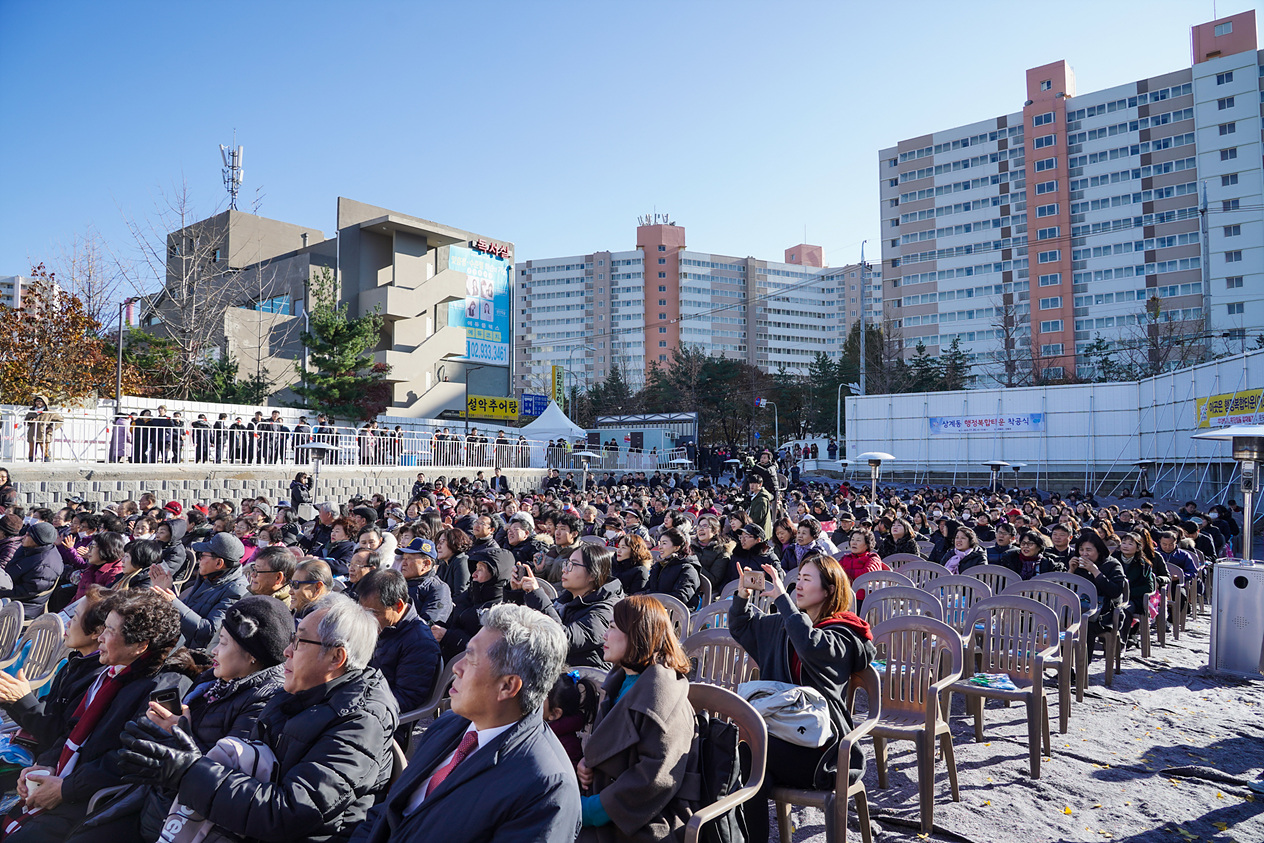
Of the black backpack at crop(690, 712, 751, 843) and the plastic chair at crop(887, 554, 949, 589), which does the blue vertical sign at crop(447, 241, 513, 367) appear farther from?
the black backpack at crop(690, 712, 751, 843)

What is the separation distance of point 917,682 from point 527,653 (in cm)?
291

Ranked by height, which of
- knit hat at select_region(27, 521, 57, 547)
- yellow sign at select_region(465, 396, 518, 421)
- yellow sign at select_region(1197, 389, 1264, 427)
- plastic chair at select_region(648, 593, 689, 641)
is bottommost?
plastic chair at select_region(648, 593, 689, 641)

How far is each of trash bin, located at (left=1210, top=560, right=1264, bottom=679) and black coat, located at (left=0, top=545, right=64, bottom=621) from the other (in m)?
11.2

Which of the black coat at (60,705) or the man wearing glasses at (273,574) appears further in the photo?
the man wearing glasses at (273,574)

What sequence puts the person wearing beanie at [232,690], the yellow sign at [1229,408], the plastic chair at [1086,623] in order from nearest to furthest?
the person wearing beanie at [232,690] → the plastic chair at [1086,623] → the yellow sign at [1229,408]

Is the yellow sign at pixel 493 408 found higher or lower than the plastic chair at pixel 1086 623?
higher

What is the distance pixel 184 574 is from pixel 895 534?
25.4ft

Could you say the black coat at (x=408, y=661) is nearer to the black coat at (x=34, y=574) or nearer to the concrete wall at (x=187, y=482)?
the black coat at (x=34, y=574)

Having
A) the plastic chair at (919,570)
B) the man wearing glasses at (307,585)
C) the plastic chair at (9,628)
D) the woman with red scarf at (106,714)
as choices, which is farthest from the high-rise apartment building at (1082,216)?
the woman with red scarf at (106,714)

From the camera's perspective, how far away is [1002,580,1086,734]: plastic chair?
17.7ft

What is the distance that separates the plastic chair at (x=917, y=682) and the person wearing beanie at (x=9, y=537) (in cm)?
804

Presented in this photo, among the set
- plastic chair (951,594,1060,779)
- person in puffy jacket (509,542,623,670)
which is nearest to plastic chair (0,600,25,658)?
person in puffy jacket (509,542,623,670)

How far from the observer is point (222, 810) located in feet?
7.38

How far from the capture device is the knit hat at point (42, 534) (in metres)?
7.20
